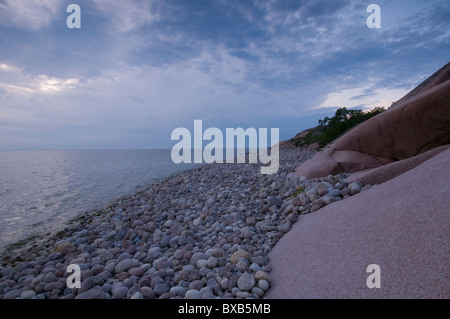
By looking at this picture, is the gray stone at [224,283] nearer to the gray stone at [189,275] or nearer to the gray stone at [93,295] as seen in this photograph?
the gray stone at [189,275]

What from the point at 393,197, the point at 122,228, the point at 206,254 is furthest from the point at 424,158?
the point at 122,228

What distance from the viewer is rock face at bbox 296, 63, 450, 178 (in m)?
6.48

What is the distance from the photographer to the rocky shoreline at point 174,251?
11.9ft

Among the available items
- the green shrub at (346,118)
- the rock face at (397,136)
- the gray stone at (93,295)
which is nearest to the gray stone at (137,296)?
the gray stone at (93,295)

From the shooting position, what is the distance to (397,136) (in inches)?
292

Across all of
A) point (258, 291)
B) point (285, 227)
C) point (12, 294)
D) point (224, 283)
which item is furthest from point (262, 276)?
point (12, 294)

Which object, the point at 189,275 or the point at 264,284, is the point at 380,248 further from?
the point at 189,275

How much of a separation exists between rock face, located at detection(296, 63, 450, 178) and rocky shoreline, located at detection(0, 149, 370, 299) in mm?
1403

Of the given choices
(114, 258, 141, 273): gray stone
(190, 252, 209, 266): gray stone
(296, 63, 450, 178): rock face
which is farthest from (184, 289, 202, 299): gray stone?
(296, 63, 450, 178): rock face

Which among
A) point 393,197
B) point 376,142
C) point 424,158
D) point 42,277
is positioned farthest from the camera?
point 376,142

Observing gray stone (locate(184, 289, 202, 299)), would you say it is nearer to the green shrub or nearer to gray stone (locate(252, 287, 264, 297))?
gray stone (locate(252, 287, 264, 297))
